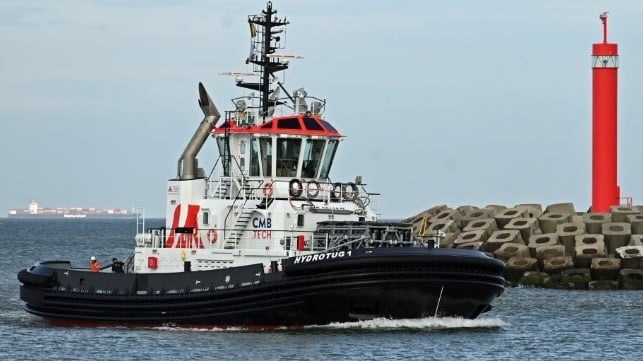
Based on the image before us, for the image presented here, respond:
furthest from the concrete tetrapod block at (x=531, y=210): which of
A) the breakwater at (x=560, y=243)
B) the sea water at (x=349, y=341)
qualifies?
the sea water at (x=349, y=341)

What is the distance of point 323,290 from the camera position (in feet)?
91.6

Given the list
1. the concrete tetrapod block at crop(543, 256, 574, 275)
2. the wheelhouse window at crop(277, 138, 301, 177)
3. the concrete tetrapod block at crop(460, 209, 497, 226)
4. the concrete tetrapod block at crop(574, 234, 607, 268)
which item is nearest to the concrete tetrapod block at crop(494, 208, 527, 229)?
the concrete tetrapod block at crop(460, 209, 497, 226)

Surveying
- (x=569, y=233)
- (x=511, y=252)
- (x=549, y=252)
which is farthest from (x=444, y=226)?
(x=549, y=252)

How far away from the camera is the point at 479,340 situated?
94.4 ft

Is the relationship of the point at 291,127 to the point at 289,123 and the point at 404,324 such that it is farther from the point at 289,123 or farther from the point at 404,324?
the point at 404,324

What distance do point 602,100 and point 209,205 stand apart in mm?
28586

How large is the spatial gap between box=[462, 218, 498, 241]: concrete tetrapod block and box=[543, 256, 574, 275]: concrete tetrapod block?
15.9 feet

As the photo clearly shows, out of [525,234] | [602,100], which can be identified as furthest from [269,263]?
[602,100]

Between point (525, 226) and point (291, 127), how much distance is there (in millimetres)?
21108

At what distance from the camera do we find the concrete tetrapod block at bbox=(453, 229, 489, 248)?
50.1m

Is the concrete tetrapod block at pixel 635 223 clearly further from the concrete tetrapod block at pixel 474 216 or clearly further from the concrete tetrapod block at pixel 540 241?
the concrete tetrapod block at pixel 474 216

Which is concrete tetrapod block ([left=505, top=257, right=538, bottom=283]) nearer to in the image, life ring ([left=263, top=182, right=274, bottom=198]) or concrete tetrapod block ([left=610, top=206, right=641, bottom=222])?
concrete tetrapod block ([left=610, top=206, right=641, bottom=222])

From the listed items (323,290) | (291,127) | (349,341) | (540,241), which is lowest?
A: (349,341)

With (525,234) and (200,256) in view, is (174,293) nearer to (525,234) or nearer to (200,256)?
(200,256)
